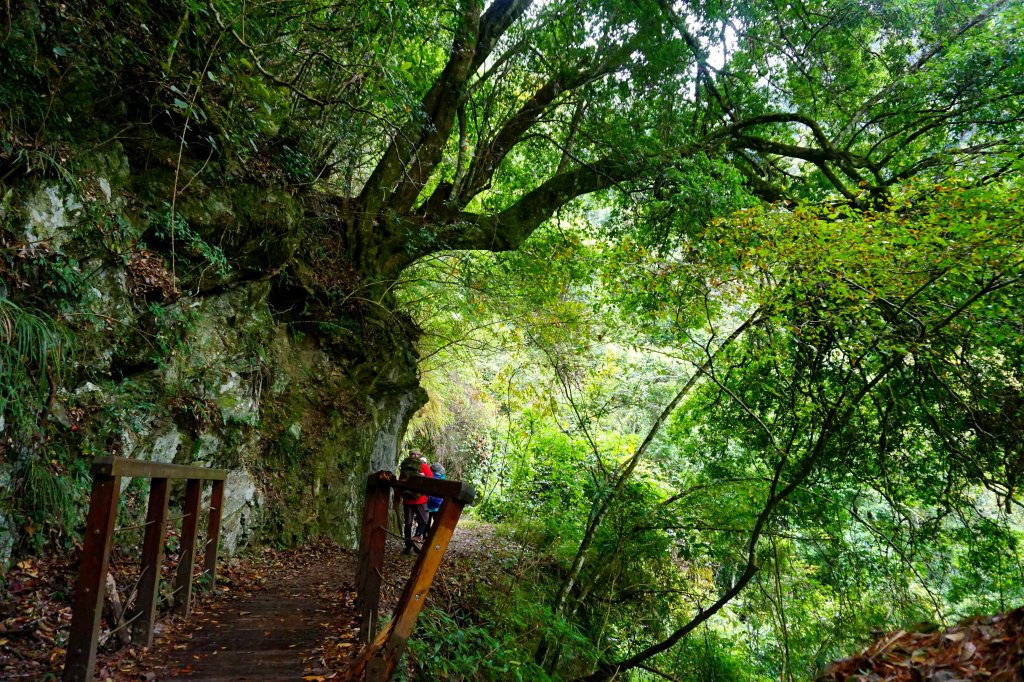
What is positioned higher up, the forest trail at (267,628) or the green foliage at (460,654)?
the forest trail at (267,628)

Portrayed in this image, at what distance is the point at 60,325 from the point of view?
4.34 m

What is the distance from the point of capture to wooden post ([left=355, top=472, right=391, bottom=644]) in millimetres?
4324

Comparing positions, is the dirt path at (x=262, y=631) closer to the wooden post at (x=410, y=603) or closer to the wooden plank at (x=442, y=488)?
the wooden post at (x=410, y=603)

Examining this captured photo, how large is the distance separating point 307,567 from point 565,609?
3.59 metres

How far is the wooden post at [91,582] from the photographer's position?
3.04m

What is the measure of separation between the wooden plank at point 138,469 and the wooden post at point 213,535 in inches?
43.9

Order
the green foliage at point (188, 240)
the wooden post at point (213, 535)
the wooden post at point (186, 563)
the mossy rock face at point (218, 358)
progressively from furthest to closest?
the green foliage at point (188, 240) < the wooden post at point (213, 535) < the mossy rock face at point (218, 358) < the wooden post at point (186, 563)

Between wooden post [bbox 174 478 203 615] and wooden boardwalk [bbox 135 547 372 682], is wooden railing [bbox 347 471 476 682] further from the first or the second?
wooden post [bbox 174 478 203 615]

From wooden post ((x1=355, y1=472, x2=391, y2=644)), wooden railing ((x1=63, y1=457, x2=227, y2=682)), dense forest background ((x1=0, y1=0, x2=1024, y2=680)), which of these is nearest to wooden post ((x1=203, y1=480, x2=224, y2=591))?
wooden railing ((x1=63, y1=457, x2=227, y2=682))

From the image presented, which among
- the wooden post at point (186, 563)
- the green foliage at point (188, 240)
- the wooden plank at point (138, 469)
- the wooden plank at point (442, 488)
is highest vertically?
the green foliage at point (188, 240)

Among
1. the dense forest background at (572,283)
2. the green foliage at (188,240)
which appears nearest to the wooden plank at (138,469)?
the dense forest background at (572,283)

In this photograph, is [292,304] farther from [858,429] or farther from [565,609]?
[858,429]

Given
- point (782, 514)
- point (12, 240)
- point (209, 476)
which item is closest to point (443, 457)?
point (782, 514)

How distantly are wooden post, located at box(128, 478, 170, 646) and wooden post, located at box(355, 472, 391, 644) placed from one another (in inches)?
54.5
